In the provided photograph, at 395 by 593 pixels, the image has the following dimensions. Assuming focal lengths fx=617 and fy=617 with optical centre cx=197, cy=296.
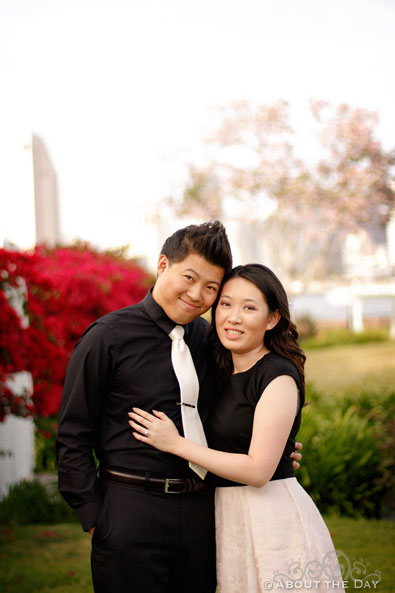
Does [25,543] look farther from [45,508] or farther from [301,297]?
[301,297]

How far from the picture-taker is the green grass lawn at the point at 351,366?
13062 mm

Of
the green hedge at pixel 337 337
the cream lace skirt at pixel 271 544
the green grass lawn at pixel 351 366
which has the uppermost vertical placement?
the cream lace skirt at pixel 271 544

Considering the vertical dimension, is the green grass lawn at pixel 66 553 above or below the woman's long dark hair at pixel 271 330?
below

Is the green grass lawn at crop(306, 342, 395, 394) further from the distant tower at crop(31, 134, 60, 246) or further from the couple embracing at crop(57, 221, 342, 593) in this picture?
the couple embracing at crop(57, 221, 342, 593)

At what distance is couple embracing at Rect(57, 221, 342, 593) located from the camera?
217cm

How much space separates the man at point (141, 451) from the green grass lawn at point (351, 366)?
10086 mm

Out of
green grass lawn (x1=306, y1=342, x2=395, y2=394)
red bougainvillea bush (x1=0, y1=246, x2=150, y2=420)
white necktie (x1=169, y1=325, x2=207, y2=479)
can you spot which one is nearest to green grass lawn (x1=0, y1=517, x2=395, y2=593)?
red bougainvillea bush (x1=0, y1=246, x2=150, y2=420)

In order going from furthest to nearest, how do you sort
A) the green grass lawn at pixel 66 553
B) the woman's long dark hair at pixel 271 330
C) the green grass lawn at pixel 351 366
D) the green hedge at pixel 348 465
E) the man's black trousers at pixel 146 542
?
the green grass lawn at pixel 351 366 → the green hedge at pixel 348 465 → the green grass lawn at pixel 66 553 → the woman's long dark hair at pixel 271 330 → the man's black trousers at pixel 146 542

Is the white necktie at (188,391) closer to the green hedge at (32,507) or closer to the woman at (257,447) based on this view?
the woman at (257,447)

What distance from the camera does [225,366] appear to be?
2.44 m

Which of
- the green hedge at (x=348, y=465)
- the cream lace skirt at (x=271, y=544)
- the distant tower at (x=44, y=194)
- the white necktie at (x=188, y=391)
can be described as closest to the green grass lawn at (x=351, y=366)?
the green hedge at (x=348, y=465)

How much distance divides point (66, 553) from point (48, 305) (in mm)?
2603

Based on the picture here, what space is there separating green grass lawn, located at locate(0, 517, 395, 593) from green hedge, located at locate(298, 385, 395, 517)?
0.30 metres

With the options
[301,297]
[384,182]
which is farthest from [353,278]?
[384,182]
